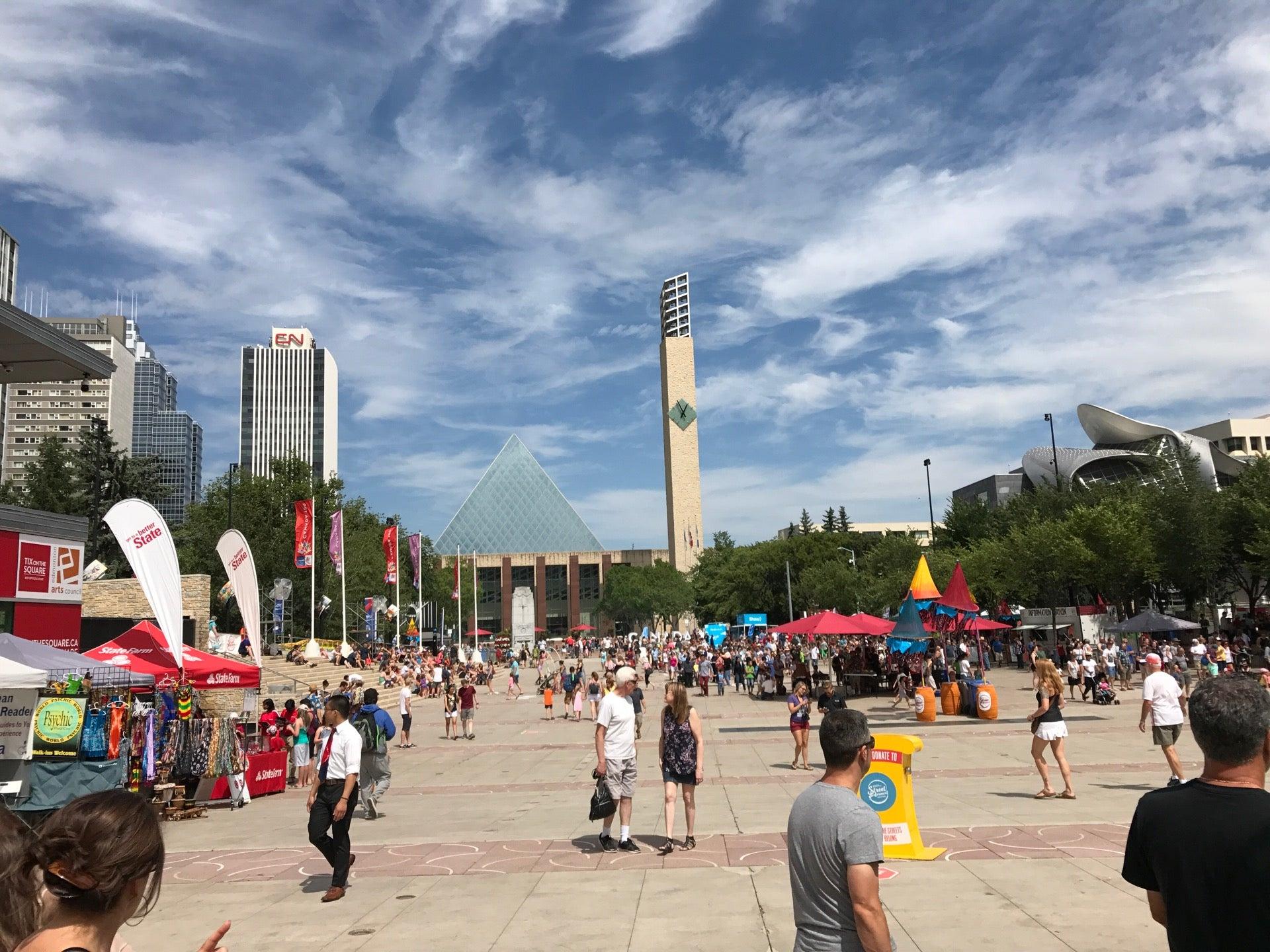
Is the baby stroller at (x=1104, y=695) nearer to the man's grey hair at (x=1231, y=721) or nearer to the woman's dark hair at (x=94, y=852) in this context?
the man's grey hair at (x=1231, y=721)

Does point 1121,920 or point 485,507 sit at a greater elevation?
point 485,507

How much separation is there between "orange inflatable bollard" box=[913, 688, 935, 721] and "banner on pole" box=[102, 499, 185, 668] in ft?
48.8

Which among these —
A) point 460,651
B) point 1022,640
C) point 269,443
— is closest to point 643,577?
point 460,651

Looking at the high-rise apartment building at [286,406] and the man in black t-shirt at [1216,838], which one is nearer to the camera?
the man in black t-shirt at [1216,838]

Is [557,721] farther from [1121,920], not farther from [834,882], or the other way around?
[834,882]

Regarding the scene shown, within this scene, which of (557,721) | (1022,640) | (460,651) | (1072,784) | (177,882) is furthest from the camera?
(460,651)

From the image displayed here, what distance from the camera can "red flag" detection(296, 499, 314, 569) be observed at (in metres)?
39.6

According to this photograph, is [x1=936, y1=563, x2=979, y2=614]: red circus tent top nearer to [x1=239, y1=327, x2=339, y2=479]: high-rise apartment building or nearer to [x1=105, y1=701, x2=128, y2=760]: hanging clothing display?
[x1=105, y1=701, x2=128, y2=760]: hanging clothing display

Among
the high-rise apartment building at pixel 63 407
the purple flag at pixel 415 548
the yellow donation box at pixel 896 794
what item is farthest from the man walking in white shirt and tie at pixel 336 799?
the high-rise apartment building at pixel 63 407

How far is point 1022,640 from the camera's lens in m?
40.7

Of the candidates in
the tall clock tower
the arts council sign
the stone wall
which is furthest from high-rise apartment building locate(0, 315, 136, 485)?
the arts council sign

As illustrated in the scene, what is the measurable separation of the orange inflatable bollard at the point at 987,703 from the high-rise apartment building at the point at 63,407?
151169mm

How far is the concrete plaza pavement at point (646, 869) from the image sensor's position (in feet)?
20.5

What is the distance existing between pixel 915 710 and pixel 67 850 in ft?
70.2
